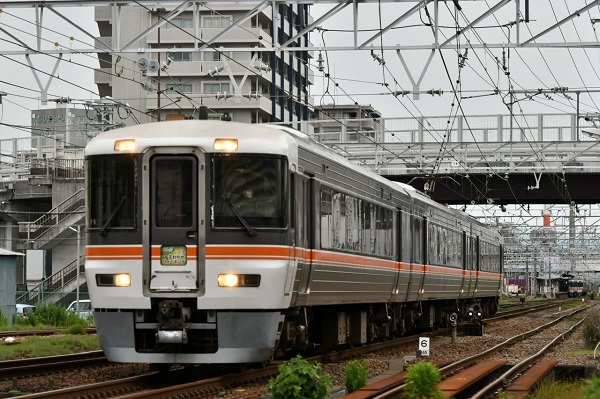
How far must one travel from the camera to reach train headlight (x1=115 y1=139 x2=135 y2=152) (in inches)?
582

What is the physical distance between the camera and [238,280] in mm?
14414

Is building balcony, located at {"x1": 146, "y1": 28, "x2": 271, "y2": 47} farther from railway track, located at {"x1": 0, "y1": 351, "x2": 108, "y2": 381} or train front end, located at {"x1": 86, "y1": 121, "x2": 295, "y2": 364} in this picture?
train front end, located at {"x1": 86, "y1": 121, "x2": 295, "y2": 364}

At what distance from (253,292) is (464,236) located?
785 inches

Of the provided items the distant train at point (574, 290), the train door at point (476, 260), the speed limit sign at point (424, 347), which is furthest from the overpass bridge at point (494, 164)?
the distant train at point (574, 290)

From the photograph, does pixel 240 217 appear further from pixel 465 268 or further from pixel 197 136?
pixel 465 268

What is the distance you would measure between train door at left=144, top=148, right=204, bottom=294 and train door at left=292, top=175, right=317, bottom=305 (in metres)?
1.47

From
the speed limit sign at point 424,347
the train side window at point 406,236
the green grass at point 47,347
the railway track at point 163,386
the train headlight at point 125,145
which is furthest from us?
the train side window at point 406,236

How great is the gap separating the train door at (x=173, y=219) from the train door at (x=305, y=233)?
57.9 inches

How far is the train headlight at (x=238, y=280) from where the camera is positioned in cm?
1437

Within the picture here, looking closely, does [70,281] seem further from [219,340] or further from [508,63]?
[219,340]

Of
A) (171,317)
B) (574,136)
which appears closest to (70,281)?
(574,136)

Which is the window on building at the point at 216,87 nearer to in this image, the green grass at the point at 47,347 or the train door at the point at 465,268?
the train door at the point at 465,268

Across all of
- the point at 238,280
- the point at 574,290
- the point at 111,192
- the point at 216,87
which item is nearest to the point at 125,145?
the point at 111,192

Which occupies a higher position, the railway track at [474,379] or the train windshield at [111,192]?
the train windshield at [111,192]
